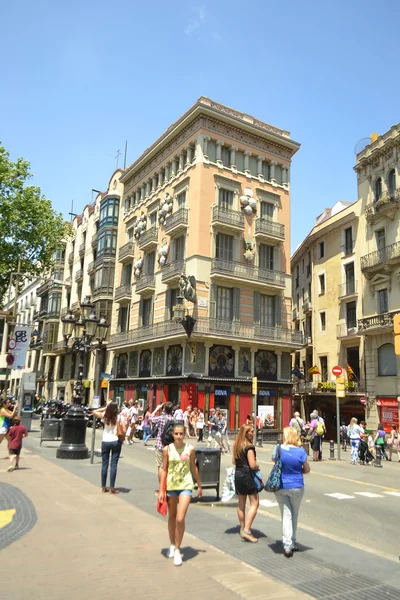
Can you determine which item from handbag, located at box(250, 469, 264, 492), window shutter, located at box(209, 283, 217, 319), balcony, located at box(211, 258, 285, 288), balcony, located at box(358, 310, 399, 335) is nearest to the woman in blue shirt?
handbag, located at box(250, 469, 264, 492)

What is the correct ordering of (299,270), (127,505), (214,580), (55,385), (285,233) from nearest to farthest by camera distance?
1. (214,580)
2. (127,505)
3. (285,233)
4. (299,270)
5. (55,385)

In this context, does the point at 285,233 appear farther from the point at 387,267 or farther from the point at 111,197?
the point at 111,197

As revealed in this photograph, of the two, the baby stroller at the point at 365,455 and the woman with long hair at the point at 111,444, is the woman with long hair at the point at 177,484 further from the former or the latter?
the baby stroller at the point at 365,455

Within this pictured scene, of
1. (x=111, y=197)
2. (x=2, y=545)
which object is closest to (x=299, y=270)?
(x=111, y=197)

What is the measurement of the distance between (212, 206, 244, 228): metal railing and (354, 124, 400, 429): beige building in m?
8.58

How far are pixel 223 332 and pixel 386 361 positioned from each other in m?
10.3

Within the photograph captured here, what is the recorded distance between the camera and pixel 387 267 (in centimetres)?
2964

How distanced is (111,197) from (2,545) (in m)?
41.7

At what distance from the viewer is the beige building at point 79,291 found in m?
42.9

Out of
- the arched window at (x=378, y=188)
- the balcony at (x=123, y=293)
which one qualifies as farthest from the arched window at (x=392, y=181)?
the balcony at (x=123, y=293)

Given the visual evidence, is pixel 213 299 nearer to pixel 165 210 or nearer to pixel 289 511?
pixel 165 210

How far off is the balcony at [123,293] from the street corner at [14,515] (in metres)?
Answer: 29.4

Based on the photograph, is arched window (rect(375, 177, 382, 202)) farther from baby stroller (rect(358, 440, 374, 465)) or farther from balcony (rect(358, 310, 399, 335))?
baby stroller (rect(358, 440, 374, 465))

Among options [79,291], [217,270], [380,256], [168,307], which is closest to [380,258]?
[380,256]
